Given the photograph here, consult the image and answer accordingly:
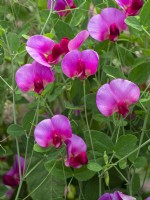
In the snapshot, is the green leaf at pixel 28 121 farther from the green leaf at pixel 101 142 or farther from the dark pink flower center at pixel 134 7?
the dark pink flower center at pixel 134 7

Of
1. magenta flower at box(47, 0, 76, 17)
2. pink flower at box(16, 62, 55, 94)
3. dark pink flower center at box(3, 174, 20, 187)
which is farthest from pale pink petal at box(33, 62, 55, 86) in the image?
dark pink flower center at box(3, 174, 20, 187)

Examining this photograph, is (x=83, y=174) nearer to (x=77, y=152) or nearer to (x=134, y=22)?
(x=77, y=152)

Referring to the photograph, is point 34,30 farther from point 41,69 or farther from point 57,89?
point 41,69

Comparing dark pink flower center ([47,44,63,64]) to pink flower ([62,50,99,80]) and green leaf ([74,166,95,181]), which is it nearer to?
pink flower ([62,50,99,80])

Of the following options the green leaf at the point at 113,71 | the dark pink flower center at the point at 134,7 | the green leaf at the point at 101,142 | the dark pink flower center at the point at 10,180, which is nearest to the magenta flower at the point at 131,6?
the dark pink flower center at the point at 134,7

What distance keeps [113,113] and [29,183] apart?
28 centimetres

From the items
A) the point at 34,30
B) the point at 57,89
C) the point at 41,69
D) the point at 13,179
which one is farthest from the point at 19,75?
the point at 34,30

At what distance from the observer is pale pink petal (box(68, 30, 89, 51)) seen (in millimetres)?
890

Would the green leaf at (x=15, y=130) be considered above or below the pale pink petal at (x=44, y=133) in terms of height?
below

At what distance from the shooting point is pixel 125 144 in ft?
3.05

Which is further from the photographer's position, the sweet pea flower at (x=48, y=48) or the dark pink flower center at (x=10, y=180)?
the dark pink flower center at (x=10, y=180)

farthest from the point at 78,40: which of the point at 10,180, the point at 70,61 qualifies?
the point at 10,180

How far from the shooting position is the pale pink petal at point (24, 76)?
3.03ft

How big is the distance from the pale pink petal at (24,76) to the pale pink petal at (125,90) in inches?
5.2
